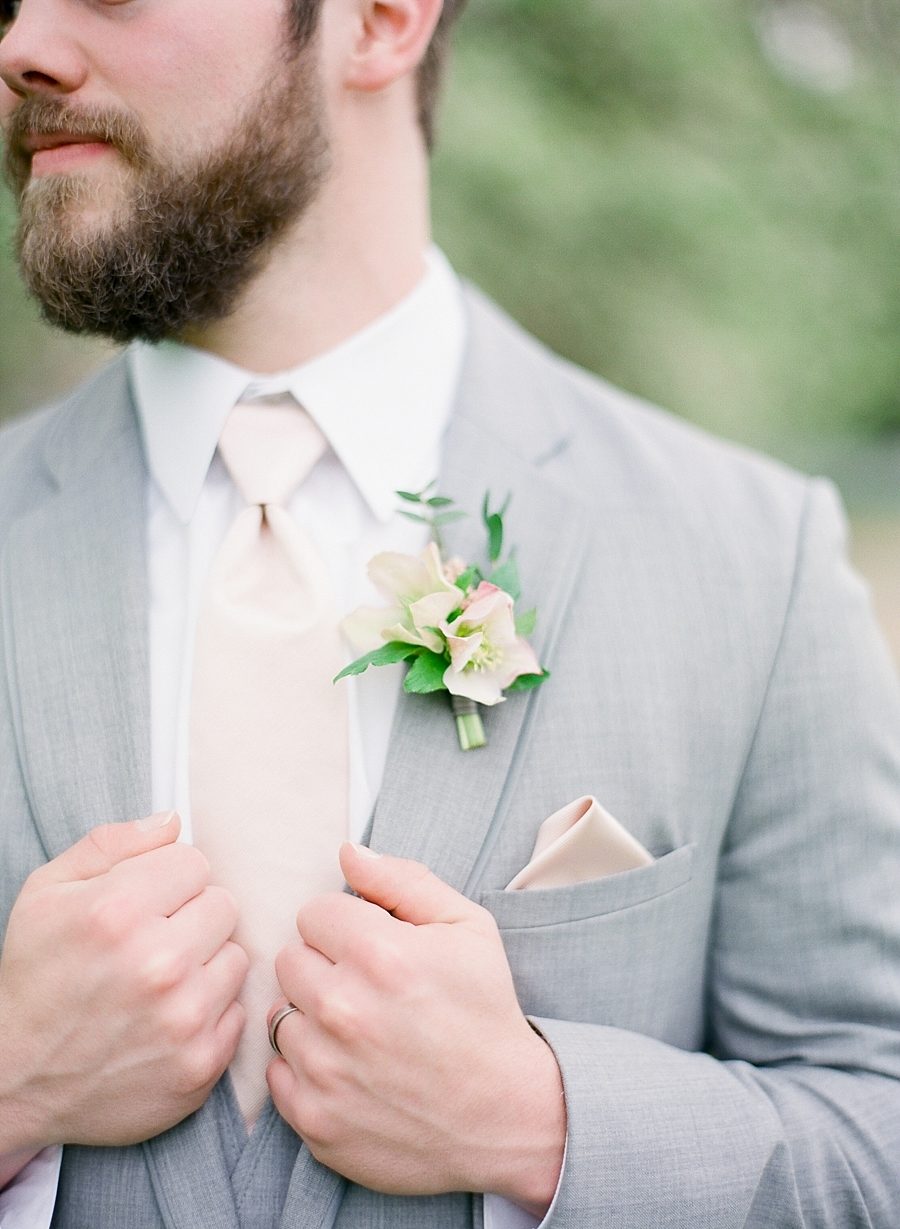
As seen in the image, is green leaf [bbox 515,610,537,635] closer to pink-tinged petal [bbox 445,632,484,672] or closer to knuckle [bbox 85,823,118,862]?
pink-tinged petal [bbox 445,632,484,672]

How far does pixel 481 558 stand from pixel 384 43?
80 cm

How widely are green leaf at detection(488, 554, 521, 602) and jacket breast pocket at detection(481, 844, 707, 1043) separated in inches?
14.9

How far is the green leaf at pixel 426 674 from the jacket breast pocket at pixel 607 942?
266mm

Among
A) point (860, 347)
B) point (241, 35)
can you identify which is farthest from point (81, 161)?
point (860, 347)

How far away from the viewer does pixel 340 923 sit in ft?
4.20

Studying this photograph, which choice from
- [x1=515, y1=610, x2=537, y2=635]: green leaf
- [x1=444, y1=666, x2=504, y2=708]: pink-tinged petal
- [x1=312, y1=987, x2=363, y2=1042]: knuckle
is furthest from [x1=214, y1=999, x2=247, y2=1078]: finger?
[x1=515, y1=610, x2=537, y2=635]: green leaf

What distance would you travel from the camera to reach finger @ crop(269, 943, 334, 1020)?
1271 mm

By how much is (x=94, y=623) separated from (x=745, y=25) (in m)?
6.56

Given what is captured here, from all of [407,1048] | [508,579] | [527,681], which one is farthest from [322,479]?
[407,1048]

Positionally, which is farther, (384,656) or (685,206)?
(685,206)

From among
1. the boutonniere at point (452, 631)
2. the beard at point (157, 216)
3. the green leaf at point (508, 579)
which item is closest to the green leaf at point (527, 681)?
the boutonniere at point (452, 631)

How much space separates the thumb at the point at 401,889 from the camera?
129 cm

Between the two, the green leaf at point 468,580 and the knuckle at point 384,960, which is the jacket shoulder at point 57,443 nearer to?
the green leaf at point 468,580

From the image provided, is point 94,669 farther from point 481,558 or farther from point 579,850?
point 579,850
